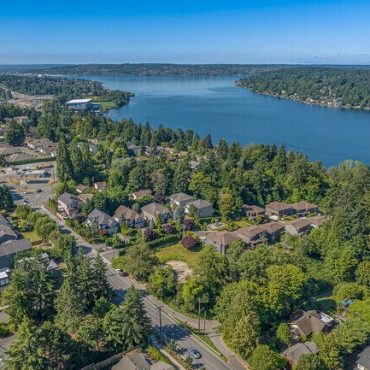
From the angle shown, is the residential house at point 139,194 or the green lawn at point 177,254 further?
the residential house at point 139,194

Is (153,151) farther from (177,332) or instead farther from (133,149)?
(177,332)

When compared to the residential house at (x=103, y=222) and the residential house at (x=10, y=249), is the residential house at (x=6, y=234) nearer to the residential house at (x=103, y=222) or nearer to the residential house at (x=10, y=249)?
the residential house at (x=10, y=249)

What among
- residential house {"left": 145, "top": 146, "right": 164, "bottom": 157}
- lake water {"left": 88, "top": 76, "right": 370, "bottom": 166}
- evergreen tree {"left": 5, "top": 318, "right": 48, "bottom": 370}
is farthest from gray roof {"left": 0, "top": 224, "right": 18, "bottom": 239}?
lake water {"left": 88, "top": 76, "right": 370, "bottom": 166}

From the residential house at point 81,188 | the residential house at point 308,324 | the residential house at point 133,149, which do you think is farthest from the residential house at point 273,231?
the residential house at point 133,149

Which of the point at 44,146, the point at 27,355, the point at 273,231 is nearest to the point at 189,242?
the point at 273,231

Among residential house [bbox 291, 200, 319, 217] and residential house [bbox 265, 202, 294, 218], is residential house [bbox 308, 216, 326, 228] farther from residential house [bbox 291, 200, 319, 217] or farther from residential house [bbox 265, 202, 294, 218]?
residential house [bbox 265, 202, 294, 218]

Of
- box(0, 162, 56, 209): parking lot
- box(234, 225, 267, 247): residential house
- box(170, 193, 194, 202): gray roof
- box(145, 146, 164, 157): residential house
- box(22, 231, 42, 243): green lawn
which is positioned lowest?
box(22, 231, 42, 243): green lawn
